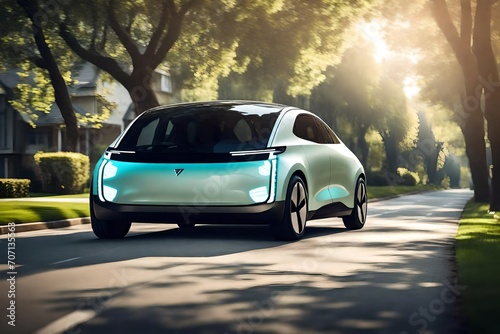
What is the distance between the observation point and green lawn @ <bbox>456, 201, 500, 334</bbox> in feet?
22.6

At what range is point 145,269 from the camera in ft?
31.7

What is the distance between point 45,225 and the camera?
1744 cm

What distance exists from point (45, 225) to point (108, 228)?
453 centimetres

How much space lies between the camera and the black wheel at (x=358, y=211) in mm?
15906

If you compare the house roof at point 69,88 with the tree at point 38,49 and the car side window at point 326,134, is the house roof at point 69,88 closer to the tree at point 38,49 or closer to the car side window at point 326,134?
the tree at point 38,49

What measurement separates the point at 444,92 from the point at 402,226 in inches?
1506

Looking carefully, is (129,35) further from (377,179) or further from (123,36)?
(377,179)

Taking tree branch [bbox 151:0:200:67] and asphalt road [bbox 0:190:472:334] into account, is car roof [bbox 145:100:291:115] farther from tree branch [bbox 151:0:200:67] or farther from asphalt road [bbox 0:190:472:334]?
tree branch [bbox 151:0:200:67]

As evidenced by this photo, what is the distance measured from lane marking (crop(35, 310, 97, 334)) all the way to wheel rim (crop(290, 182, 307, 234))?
588 centimetres

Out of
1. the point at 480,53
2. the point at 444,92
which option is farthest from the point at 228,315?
the point at 444,92

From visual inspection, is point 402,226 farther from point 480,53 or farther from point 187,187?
point 480,53

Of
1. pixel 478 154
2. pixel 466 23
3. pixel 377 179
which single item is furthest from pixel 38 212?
pixel 377 179

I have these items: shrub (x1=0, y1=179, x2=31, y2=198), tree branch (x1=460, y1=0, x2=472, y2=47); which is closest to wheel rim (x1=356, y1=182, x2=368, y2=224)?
tree branch (x1=460, y1=0, x2=472, y2=47)

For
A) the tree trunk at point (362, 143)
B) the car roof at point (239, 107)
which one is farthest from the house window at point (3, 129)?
the car roof at point (239, 107)
